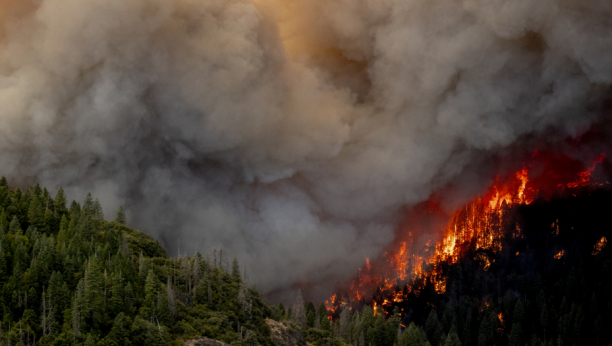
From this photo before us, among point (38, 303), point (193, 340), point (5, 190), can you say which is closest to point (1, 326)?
point (38, 303)

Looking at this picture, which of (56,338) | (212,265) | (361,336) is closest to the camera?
(56,338)

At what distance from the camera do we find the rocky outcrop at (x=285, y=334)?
521ft

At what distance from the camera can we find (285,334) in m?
162

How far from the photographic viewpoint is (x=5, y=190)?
15725 cm

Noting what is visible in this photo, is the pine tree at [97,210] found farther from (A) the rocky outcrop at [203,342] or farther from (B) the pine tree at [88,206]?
(A) the rocky outcrop at [203,342]

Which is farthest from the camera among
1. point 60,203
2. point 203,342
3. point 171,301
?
point 60,203

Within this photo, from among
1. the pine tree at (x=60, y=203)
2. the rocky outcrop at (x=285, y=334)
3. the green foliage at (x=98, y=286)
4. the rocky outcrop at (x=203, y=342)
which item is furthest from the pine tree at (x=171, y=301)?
the pine tree at (x=60, y=203)

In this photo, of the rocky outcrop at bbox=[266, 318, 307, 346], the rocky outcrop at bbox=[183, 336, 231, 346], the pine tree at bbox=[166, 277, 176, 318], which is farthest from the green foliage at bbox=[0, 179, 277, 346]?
the rocky outcrop at bbox=[266, 318, 307, 346]

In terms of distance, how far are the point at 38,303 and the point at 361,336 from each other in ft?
305

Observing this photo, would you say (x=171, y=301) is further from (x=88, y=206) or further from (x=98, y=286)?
(x=88, y=206)

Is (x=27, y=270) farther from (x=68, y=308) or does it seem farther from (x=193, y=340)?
(x=193, y=340)

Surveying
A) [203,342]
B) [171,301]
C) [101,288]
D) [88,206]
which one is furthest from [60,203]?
[203,342]

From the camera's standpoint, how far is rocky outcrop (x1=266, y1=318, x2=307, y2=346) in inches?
6250

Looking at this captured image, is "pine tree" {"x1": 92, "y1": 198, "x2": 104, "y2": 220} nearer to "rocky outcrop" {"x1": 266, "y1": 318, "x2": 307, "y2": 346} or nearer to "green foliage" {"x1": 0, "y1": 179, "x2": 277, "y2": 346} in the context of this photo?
"green foliage" {"x1": 0, "y1": 179, "x2": 277, "y2": 346}
